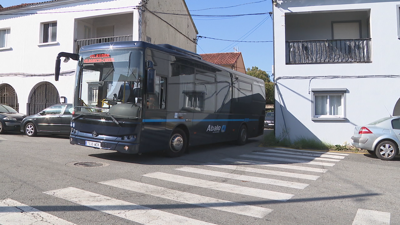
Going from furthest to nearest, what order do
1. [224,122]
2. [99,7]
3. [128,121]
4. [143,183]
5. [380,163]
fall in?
[99,7]
[224,122]
[380,163]
[128,121]
[143,183]

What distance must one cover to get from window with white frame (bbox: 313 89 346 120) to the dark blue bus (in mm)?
6346

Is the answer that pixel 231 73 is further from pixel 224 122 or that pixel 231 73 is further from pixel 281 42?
pixel 281 42

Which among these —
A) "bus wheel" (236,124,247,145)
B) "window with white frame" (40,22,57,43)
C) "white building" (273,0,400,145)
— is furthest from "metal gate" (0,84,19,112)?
"white building" (273,0,400,145)

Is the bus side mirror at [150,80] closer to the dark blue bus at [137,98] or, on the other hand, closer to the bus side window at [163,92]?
the dark blue bus at [137,98]

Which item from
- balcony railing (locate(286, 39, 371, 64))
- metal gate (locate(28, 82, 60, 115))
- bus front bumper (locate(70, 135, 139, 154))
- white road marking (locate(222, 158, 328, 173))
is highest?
balcony railing (locate(286, 39, 371, 64))

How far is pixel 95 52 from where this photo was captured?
28.7 ft

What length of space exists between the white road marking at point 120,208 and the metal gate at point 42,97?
1573 centimetres

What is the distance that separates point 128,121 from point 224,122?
17.2 feet

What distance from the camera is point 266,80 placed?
1849 inches

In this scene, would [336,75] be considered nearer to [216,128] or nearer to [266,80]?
[216,128]

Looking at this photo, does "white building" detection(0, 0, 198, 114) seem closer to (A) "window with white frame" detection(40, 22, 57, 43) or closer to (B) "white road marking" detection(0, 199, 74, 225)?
(A) "window with white frame" detection(40, 22, 57, 43)

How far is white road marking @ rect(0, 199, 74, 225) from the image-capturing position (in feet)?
13.3

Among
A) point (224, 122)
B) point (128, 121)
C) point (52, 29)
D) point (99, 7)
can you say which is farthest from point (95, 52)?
point (52, 29)

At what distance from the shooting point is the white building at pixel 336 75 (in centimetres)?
1395
